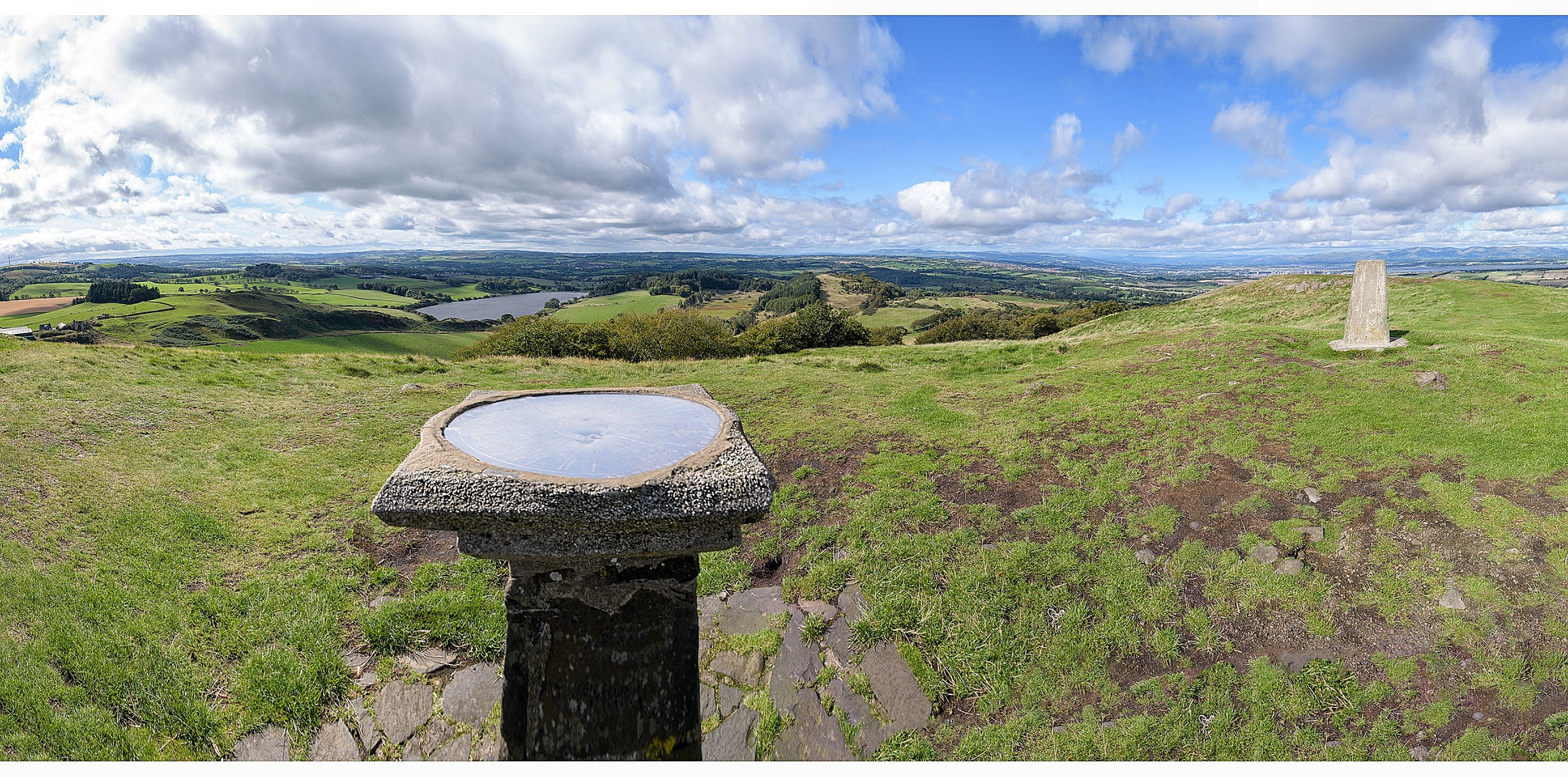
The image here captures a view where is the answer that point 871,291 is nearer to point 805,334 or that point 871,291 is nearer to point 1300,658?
point 805,334

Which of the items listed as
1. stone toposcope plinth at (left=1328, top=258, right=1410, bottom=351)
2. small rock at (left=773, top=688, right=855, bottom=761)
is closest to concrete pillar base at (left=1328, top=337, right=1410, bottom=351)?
stone toposcope plinth at (left=1328, top=258, right=1410, bottom=351)

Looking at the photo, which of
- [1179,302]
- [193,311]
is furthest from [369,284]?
[1179,302]

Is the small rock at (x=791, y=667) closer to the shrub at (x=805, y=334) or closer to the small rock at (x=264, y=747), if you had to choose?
the small rock at (x=264, y=747)

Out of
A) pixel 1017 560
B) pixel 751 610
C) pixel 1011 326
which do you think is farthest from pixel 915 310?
pixel 751 610

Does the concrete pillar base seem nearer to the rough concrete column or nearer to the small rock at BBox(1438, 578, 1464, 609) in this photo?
the small rock at BBox(1438, 578, 1464, 609)

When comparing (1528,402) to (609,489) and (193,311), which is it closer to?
(609,489)
